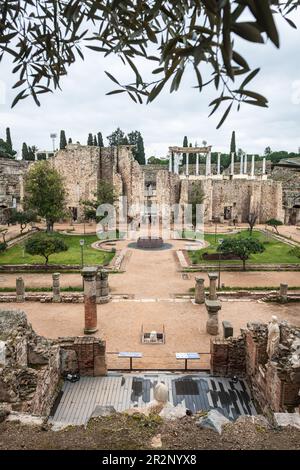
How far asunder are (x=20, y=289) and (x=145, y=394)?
871cm

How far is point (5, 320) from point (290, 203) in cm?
3774

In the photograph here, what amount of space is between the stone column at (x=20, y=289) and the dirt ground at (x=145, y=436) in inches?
453

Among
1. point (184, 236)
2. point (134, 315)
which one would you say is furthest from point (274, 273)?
point (184, 236)

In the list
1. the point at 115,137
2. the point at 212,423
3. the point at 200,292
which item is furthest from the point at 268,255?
the point at 115,137

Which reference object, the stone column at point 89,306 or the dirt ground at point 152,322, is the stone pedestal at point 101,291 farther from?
the stone column at point 89,306

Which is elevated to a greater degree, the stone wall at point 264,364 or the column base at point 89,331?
the stone wall at point 264,364

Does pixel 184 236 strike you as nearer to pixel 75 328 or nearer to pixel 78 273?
pixel 78 273

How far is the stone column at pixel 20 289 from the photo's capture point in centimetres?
1495

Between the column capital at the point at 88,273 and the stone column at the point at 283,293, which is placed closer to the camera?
the column capital at the point at 88,273

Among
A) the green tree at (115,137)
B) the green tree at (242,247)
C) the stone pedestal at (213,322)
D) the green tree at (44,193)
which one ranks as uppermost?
the green tree at (115,137)

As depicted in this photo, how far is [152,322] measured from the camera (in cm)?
1272

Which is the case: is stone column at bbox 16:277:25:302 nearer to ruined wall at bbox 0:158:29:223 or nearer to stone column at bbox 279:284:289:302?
stone column at bbox 279:284:289:302

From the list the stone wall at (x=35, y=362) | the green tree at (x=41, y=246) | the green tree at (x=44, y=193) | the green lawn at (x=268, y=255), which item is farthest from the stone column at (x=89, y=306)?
the green tree at (x=44, y=193)
